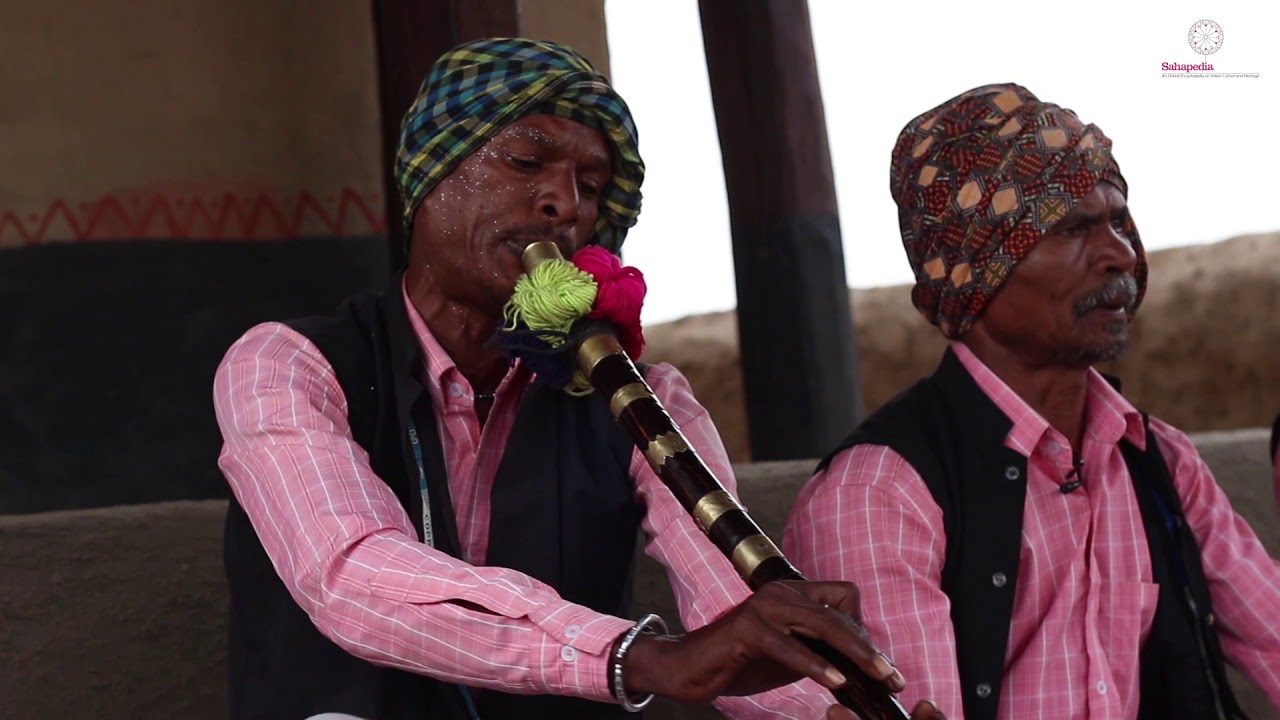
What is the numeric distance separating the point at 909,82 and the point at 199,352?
3.96 metres

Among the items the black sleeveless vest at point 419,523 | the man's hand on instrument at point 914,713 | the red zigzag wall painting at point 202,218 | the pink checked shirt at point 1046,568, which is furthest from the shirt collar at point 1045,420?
the red zigzag wall painting at point 202,218

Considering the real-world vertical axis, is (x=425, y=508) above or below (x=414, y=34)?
below

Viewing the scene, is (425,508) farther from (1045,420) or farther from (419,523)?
(1045,420)

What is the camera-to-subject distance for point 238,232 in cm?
463

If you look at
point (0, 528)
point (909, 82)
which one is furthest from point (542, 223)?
point (909, 82)

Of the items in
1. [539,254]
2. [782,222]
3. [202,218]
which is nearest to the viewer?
[539,254]

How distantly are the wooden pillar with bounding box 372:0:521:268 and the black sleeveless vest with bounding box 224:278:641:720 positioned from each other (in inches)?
60.2

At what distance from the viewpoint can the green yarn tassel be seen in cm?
219

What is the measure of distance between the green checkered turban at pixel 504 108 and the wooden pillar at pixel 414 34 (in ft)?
4.41

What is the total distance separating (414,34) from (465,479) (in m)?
1.91

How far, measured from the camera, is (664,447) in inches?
79.0

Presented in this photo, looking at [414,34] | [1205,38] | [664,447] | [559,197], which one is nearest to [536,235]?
[559,197]

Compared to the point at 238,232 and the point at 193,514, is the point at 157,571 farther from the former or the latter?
the point at 238,232

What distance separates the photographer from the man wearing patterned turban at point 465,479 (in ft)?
6.24
